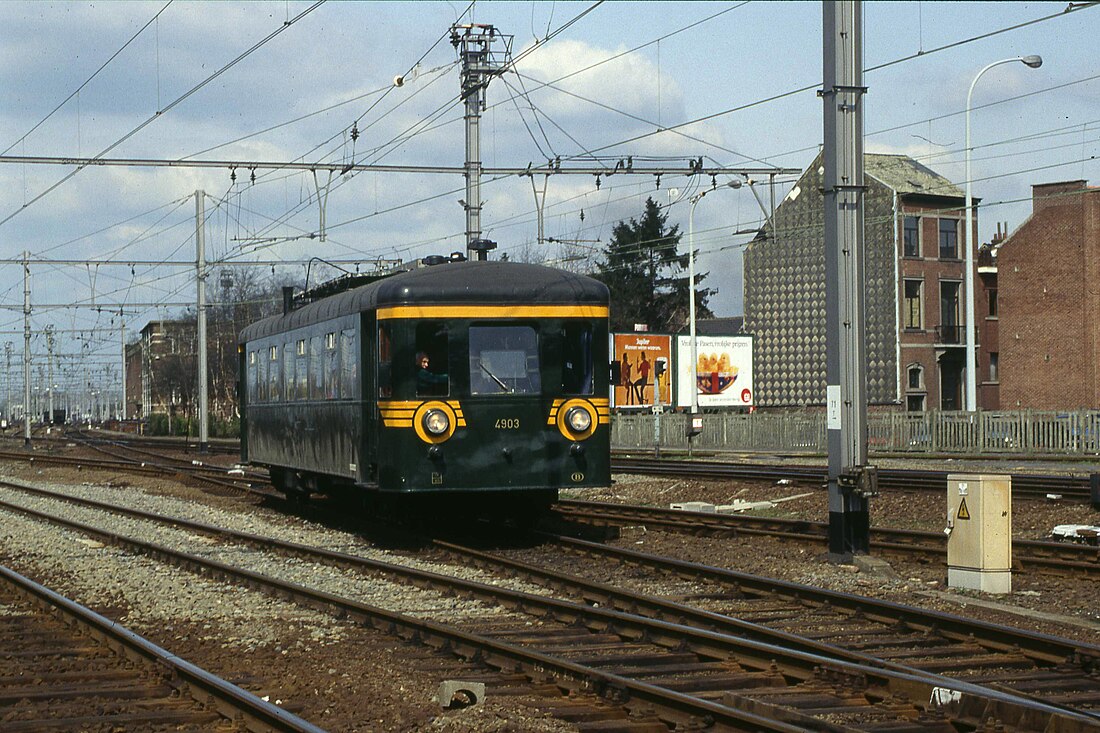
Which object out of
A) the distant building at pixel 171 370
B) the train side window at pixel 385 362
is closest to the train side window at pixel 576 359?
the train side window at pixel 385 362

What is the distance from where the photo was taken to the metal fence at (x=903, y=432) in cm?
3591

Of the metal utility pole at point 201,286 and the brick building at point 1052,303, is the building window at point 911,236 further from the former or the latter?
the metal utility pole at point 201,286

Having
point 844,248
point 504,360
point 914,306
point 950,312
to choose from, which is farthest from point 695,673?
point 950,312

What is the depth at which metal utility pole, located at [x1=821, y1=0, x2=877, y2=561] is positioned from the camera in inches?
565

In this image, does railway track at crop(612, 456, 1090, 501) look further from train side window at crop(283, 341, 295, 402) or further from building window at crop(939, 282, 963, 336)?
building window at crop(939, 282, 963, 336)

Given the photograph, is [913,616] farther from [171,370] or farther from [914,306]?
[171,370]

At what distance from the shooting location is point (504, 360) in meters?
16.1

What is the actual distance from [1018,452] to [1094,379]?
16702 mm

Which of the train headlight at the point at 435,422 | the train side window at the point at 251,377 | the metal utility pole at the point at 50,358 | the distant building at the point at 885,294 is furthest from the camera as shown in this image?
the metal utility pole at the point at 50,358

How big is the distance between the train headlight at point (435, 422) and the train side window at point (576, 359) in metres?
1.39

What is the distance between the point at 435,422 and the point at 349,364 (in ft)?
6.64

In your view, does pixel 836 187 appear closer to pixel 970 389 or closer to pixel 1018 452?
pixel 1018 452

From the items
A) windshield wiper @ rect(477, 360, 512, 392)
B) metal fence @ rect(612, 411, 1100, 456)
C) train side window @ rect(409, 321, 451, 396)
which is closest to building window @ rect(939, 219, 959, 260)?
metal fence @ rect(612, 411, 1100, 456)

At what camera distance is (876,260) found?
190ft
